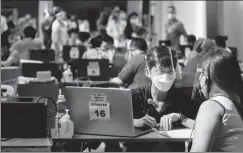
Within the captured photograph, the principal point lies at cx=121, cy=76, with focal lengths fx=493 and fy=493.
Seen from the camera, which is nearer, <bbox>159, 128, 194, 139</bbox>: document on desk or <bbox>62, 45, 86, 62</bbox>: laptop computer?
<bbox>159, 128, 194, 139</bbox>: document on desk

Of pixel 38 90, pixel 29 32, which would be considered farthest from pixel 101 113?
pixel 29 32

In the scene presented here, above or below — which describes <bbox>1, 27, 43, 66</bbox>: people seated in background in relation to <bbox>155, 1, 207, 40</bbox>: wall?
below

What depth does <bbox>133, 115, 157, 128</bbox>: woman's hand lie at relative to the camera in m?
3.16

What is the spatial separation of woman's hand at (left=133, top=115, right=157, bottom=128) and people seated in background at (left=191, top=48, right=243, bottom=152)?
69cm

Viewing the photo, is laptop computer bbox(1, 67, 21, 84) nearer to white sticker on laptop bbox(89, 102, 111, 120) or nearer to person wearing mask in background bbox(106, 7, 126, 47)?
white sticker on laptop bbox(89, 102, 111, 120)

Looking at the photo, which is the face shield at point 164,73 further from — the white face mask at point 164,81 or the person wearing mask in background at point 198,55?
the person wearing mask in background at point 198,55

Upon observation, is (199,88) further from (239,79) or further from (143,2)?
(143,2)

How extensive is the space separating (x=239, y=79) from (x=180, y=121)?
3.02 feet

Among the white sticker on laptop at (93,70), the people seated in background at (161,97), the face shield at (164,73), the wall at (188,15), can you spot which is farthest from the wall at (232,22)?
the face shield at (164,73)

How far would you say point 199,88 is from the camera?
105 inches

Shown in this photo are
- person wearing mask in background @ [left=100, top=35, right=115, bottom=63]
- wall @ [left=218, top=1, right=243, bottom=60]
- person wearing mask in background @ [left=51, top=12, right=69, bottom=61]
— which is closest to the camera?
person wearing mask in background @ [left=100, top=35, right=115, bottom=63]

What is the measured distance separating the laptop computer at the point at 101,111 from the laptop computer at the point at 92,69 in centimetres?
312

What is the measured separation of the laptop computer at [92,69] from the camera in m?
6.17

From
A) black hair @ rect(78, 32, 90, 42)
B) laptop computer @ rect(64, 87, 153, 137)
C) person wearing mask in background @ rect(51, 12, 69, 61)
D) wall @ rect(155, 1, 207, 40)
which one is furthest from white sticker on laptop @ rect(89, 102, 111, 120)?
wall @ rect(155, 1, 207, 40)
